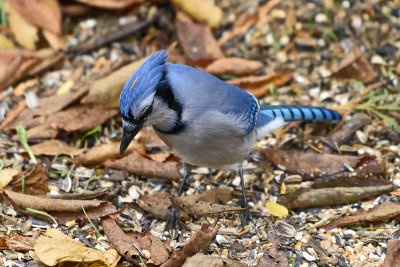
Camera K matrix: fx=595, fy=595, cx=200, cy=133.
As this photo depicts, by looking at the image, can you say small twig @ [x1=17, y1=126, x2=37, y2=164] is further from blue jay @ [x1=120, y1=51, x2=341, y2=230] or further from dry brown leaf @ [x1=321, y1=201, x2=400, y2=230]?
dry brown leaf @ [x1=321, y1=201, x2=400, y2=230]

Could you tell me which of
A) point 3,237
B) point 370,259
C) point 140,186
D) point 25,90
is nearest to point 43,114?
point 25,90

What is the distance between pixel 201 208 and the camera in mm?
3371

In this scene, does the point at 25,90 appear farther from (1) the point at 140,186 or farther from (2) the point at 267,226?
(2) the point at 267,226

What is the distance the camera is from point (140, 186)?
3.87 metres

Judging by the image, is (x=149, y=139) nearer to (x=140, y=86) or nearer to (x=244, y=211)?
(x=244, y=211)

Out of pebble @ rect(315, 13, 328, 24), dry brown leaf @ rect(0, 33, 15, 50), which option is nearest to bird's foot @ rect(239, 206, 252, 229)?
pebble @ rect(315, 13, 328, 24)

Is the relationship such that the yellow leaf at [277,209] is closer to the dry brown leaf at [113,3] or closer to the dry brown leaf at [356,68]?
the dry brown leaf at [356,68]

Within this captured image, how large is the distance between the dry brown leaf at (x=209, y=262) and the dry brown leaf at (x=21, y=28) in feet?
8.91

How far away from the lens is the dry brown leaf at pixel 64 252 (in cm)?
301

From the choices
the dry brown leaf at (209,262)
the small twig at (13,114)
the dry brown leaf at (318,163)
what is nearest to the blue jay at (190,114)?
the dry brown leaf at (318,163)

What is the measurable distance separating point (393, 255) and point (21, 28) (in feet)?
11.4

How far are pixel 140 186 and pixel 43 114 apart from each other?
0.97 metres

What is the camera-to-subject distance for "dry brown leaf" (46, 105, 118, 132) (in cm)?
414

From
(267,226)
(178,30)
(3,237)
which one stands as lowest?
(267,226)
